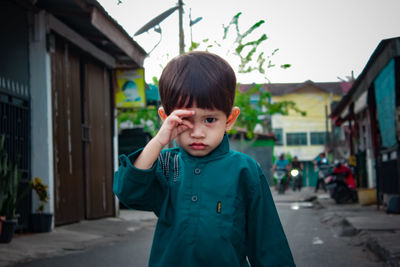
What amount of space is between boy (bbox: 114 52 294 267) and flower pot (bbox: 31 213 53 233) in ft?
20.6

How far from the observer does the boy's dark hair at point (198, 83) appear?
238 centimetres

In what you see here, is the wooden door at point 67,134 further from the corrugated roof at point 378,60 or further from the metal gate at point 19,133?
the corrugated roof at point 378,60

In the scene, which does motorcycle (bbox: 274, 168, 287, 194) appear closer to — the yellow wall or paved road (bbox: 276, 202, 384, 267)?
paved road (bbox: 276, 202, 384, 267)

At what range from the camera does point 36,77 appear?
895cm

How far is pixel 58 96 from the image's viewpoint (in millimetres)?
9625

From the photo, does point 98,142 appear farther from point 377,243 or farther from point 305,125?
point 305,125

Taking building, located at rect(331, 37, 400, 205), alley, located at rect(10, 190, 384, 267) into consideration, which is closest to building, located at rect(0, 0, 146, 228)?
alley, located at rect(10, 190, 384, 267)

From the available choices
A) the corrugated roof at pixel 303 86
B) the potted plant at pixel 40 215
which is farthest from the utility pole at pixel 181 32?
the corrugated roof at pixel 303 86

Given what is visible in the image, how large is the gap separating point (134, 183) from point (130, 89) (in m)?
10.7

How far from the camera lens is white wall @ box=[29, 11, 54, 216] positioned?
8891mm

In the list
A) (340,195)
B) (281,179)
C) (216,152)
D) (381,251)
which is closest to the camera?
(216,152)

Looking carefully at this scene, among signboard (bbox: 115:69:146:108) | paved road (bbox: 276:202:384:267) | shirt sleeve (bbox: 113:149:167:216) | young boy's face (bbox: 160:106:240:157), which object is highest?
signboard (bbox: 115:69:146:108)

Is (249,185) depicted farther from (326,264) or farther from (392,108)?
(392,108)


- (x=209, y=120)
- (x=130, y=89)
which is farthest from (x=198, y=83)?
(x=130, y=89)
